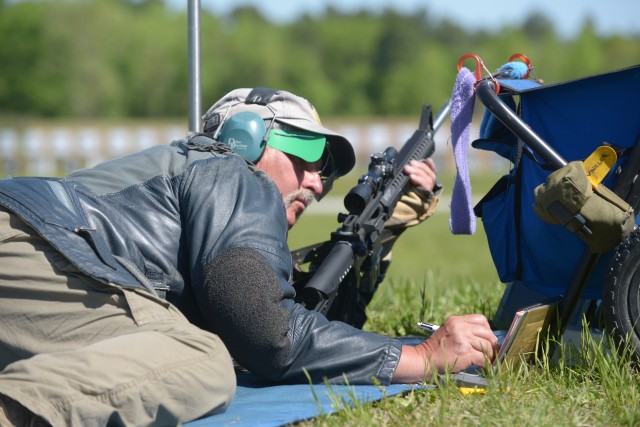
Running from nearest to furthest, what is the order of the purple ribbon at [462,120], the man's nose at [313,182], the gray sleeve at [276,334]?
the gray sleeve at [276,334] < the purple ribbon at [462,120] < the man's nose at [313,182]

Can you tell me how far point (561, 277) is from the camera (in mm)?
4004

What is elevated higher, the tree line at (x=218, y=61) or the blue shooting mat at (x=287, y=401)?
the blue shooting mat at (x=287, y=401)

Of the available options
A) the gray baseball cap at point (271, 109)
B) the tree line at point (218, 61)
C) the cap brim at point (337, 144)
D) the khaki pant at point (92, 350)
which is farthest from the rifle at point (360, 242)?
the tree line at point (218, 61)

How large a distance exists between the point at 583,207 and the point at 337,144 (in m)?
1.32

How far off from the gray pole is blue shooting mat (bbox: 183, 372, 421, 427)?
1.96 m

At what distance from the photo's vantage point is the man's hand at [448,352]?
351 cm

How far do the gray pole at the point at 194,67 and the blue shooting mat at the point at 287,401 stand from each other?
196cm

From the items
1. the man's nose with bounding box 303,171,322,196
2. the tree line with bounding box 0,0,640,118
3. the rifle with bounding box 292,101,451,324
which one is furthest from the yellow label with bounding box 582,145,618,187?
the tree line with bounding box 0,0,640,118

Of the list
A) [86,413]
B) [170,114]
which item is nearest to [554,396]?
[86,413]

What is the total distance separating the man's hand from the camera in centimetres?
351

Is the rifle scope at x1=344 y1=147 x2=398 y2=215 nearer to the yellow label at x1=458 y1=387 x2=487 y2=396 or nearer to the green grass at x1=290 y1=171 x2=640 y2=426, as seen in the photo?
the green grass at x1=290 y1=171 x2=640 y2=426

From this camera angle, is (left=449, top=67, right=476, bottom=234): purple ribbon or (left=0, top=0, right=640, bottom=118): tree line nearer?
(left=449, top=67, right=476, bottom=234): purple ribbon

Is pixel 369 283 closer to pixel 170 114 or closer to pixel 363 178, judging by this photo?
pixel 363 178

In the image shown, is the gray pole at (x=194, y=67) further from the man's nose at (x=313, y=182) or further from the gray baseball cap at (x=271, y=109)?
the man's nose at (x=313, y=182)
